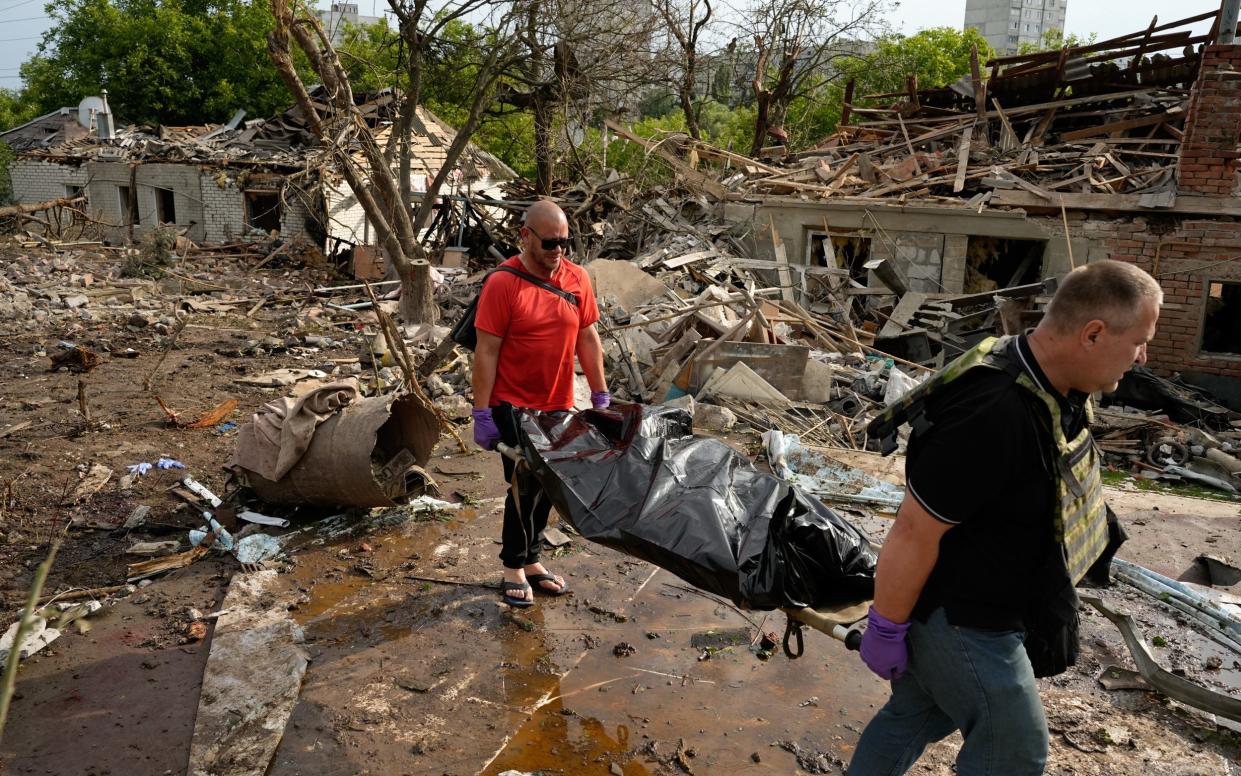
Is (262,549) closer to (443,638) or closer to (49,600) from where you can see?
(49,600)

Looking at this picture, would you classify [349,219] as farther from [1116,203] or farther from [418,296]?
[1116,203]

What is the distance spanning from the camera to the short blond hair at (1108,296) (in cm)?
193

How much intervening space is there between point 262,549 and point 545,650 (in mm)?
1954

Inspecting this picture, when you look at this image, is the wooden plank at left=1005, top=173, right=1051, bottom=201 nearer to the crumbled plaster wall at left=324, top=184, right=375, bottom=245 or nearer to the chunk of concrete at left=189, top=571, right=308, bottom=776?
the chunk of concrete at left=189, top=571, right=308, bottom=776

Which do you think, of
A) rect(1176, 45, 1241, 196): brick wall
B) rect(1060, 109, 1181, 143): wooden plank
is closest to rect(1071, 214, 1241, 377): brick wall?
rect(1176, 45, 1241, 196): brick wall

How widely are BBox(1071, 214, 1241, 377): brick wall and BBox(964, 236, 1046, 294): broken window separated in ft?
4.48

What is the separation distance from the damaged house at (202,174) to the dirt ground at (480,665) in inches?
641

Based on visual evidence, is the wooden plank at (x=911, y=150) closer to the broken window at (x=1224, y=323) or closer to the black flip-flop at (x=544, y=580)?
the broken window at (x=1224, y=323)

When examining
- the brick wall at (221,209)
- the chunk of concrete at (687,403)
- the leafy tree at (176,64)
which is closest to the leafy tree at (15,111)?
the leafy tree at (176,64)

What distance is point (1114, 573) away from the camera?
461 centimetres

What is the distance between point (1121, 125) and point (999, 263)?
296 centimetres

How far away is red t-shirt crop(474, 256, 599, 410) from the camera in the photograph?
406cm

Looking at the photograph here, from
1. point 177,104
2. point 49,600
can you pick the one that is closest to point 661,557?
point 49,600

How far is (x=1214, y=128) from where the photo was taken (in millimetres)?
10719
